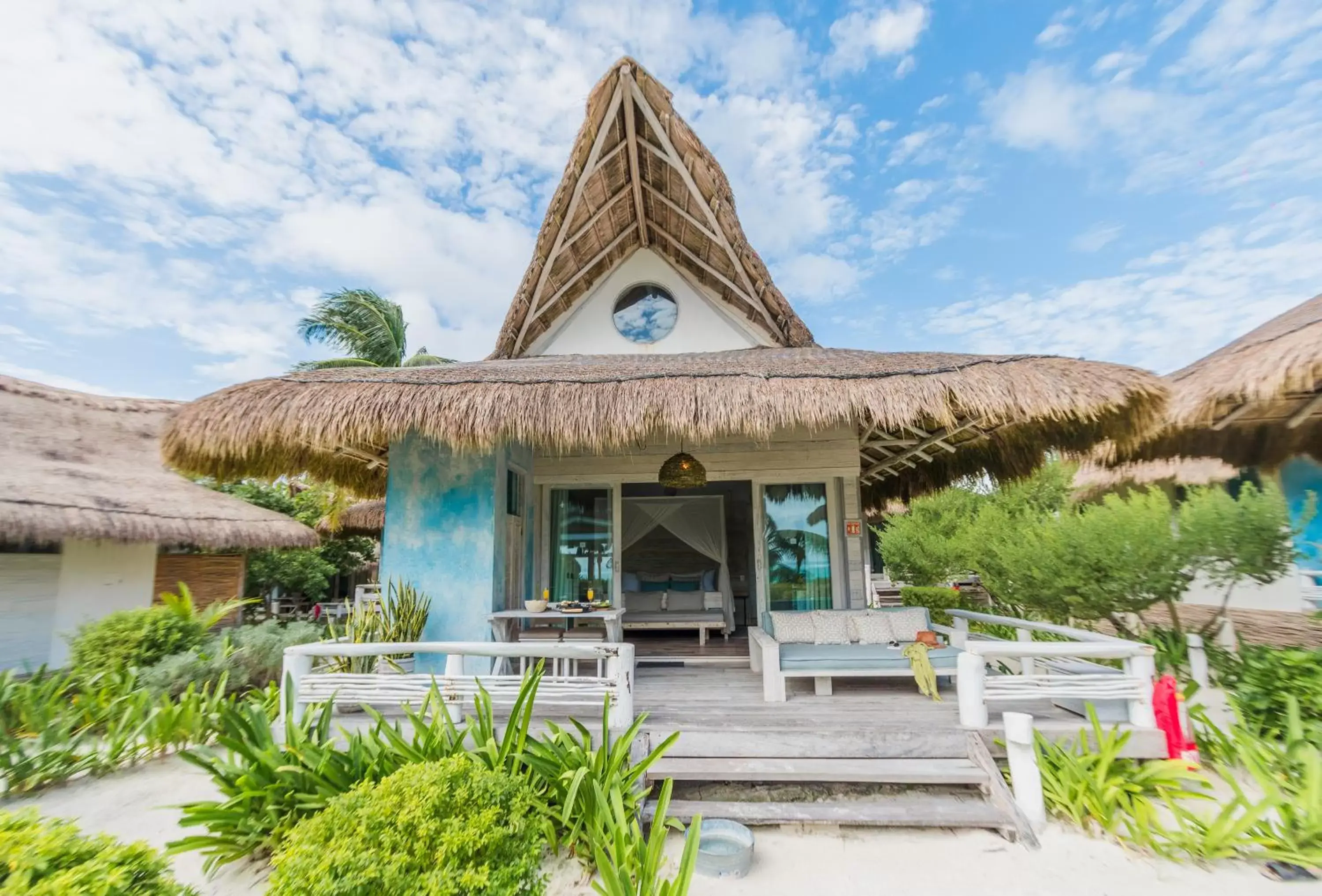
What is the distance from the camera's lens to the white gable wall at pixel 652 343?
25.7 feet

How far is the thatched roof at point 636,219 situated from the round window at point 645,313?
0.48m

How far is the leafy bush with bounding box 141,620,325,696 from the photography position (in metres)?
5.27

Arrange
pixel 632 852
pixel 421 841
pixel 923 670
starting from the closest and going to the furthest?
1. pixel 421 841
2. pixel 632 852
3. pixel 923 670

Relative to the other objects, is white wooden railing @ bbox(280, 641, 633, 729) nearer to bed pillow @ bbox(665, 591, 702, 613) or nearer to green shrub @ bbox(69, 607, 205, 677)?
green shrub @ bbox(69, 607, 205, 677)

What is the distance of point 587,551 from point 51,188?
12930 mm

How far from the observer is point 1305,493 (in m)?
7.85

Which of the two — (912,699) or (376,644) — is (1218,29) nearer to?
(912,699)

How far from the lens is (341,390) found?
4.79 meters

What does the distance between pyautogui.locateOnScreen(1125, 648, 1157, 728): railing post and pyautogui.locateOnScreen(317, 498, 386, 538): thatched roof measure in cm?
1220

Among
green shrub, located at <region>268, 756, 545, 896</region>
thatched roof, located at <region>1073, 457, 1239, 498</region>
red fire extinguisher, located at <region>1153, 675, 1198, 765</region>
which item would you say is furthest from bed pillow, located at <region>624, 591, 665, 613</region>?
thatched roof, located at <region>1073, 457, 1239, 498</region>

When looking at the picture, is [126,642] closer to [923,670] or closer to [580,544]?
[580,544]

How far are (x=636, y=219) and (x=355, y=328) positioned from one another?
13379 millimetres

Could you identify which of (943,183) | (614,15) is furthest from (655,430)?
(943,183)

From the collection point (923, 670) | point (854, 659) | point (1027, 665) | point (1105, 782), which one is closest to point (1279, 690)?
point (1027, 665)
